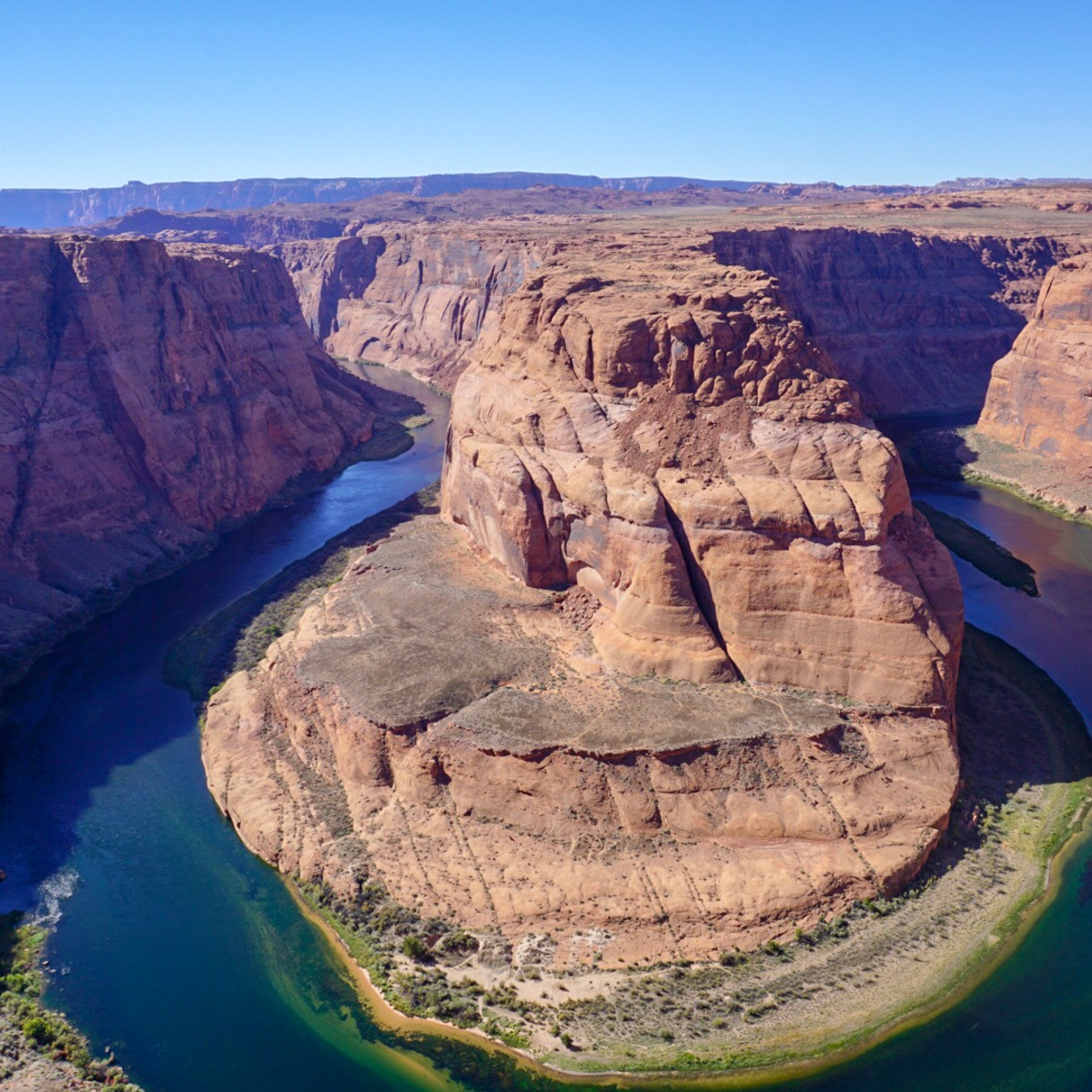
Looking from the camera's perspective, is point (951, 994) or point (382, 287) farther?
point (382, 287)

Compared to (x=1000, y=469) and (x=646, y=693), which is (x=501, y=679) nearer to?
(x=646, y=693)

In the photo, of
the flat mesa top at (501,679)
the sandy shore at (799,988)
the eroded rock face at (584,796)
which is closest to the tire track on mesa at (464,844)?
the eroded rock face at (584,796)

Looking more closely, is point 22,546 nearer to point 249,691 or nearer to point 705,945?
point 249,691

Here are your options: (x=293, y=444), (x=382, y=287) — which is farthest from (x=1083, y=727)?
(x=382, y=287)

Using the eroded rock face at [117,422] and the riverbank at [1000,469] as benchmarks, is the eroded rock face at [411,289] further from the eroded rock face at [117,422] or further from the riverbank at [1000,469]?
the riverbank at [1000,469]

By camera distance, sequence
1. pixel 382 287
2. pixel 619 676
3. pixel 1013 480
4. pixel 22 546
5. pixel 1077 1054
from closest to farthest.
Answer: pixel 1077 1054
pixel 619 676
pixel 22 546
pixel 1013 480
pixel 382 287

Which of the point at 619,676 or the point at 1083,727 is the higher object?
the point at 619,676
